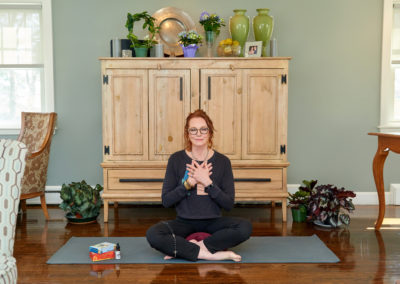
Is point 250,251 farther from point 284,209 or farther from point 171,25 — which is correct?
point 171,25

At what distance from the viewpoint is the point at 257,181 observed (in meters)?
3.94

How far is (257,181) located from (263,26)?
59.7 inches

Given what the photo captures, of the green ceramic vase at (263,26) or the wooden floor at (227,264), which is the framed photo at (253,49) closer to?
the green ceramic vase at (263,26)

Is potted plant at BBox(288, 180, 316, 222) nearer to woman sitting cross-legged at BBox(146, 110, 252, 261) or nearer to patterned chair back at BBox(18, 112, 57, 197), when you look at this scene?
woman sitting cross-legged at BBox(146, 110, 252, 261)

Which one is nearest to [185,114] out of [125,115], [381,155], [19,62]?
[125,115]

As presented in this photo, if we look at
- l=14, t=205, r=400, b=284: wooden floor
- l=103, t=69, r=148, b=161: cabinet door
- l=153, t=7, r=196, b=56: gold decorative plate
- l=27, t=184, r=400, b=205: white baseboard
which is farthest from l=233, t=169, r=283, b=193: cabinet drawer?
l=153, t=7, r=196, b=56: gold decorative plate

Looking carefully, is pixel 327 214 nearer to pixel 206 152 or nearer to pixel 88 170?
pixel 206 152

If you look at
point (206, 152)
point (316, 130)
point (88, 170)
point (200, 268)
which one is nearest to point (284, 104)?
point (316, 130)

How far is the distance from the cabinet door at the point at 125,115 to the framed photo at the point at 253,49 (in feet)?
3.24

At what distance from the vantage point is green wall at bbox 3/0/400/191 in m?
4.56

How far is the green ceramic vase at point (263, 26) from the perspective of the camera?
13.9ft

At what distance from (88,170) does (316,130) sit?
8.13 ft

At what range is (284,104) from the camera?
3936 millimetres

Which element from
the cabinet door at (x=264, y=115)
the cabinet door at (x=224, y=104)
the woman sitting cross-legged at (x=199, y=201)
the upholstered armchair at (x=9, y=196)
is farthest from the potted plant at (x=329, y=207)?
the upholstered armchair at (x=9, y=196)
